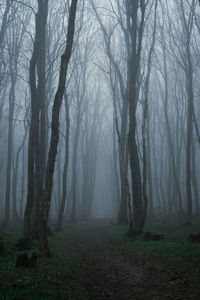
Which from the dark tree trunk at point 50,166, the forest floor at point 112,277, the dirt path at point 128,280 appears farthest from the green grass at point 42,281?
the dark tree trunk at point 50,166

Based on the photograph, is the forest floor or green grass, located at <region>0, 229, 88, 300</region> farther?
the forest floor

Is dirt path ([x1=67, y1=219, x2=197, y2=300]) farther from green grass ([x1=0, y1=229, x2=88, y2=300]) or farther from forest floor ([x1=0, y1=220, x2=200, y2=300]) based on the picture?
green grass ([x1=0, y1=229, x2=88, y2=300])

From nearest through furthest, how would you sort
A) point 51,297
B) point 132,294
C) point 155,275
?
point 51,297, point 132,294, point 155,275

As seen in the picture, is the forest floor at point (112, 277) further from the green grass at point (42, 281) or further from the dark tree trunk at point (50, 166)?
the dark tree trunk at point (50, 166)

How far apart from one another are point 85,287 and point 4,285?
4.74 feet

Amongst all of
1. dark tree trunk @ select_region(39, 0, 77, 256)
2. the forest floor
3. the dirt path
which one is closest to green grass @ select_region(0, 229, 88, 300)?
the forest floor

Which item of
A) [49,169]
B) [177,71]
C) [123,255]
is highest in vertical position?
[177,71]

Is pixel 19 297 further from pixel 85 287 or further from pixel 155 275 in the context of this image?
pixel 155 275

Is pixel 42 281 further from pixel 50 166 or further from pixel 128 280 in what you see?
pixel 50 166

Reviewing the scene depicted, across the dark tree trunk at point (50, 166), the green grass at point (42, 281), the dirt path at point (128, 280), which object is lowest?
the dirt path at point (128, 280)

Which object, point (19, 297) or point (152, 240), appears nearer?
point (19, 297)

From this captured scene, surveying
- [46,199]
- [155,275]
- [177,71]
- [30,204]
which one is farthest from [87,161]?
[155,275]

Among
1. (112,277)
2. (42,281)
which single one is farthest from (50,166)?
(42,281)

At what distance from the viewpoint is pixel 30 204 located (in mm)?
8695
